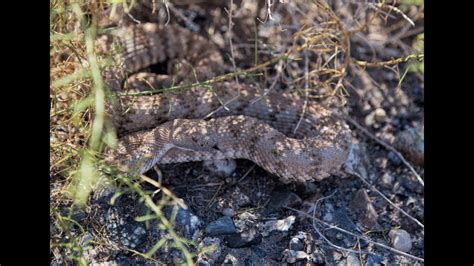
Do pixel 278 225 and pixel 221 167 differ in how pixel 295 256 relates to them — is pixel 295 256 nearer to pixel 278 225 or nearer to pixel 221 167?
pixel 278 225

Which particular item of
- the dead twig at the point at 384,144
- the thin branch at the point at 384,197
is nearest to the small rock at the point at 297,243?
the thin branch at the point at 384,197

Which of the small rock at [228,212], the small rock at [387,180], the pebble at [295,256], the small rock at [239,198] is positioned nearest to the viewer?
the pebble at [295,256]

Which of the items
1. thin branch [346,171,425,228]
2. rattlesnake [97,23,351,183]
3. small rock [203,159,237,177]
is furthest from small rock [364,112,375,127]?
small rock [203,159,237,177]

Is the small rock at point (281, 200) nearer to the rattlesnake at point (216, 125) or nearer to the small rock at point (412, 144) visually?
the rattlesnake at point (216, 125)

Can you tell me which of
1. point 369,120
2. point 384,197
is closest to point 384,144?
point 369,120

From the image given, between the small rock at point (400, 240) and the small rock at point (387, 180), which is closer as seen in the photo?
the small rock at point (400, 240)

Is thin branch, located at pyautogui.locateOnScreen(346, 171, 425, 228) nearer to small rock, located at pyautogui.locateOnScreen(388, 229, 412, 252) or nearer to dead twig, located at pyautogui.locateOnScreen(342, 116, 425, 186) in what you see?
small rock, located at pyautogui.locateOnScreen(388, 229, 412, 252)

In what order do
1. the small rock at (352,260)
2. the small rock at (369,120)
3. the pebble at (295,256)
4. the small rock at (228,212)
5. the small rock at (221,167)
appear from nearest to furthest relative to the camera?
the pebble at (295,256)
the small rock at (352,260)
the small rock at (228,212)
the small rock at (221,167)
the small rock at (369,120)
